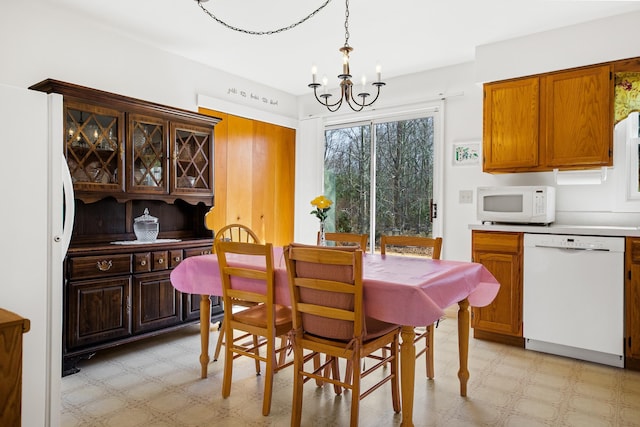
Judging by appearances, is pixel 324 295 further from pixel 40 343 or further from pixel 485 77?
pixel 485 77

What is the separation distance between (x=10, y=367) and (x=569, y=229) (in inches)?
135

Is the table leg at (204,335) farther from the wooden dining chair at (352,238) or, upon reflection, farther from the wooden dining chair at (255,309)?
the wooden dining chair at (352,238)

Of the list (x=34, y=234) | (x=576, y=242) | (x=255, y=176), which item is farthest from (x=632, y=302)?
(x=255, y=176)

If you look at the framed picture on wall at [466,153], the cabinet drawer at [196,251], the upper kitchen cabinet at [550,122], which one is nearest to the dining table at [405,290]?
the cabinet drawer at [196,251]

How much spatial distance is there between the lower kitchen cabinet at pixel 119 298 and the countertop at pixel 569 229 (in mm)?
2581

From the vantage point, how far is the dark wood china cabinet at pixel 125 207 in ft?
9.43

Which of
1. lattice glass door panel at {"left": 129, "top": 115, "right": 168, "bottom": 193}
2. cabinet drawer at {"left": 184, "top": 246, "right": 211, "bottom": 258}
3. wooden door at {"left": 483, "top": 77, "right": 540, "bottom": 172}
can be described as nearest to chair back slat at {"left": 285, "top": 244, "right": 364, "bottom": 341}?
cabinet drawer at {"left": 184, "top": 246, "right": 211, "bottom": 258}

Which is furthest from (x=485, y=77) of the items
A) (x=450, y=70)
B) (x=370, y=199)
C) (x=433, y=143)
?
(x=370, y=199)

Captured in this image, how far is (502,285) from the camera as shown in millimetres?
3473

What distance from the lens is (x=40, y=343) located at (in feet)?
5.55

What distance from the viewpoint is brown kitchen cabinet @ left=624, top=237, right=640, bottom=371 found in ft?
9.52

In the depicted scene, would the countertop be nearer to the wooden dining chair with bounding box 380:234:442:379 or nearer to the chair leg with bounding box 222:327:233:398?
the wooden dining chair with bounding box 380:234:442:379

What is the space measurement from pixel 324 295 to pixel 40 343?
121 cm

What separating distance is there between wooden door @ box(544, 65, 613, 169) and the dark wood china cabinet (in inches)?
118
